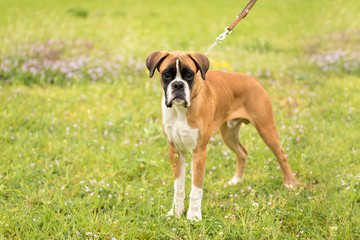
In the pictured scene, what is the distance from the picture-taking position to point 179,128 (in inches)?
152

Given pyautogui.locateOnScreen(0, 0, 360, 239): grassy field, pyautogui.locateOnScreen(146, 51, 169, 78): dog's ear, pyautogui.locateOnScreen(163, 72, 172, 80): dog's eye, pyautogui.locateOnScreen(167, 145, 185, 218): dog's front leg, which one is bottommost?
pyautogui.locateOnScreen(0, 0, 360, 239): grassy field

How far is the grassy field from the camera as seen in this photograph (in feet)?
13.0

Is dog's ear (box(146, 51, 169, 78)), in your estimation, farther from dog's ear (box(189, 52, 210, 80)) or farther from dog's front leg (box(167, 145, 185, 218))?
dog's front leg (box(167, 145, 185, 218))

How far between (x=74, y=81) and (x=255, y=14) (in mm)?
11727

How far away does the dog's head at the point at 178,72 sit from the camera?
357cm

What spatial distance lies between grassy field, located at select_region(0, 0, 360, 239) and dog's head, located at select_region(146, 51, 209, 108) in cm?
117

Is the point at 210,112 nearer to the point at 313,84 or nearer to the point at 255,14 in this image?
the point at 313,84

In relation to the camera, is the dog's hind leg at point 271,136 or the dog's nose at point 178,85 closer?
the dog's nose at point 178,85

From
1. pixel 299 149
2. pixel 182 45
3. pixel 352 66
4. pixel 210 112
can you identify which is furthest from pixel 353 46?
pixel 210 112

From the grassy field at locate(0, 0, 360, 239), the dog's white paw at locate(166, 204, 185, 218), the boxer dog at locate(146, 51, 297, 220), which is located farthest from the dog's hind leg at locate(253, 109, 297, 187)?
the dog's white paw at locate(166, 204, 185, 218)

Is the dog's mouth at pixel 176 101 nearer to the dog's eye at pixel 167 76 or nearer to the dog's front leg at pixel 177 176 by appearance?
the dog's eye at pixel 167 76

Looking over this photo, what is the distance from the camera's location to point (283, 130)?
610 cm

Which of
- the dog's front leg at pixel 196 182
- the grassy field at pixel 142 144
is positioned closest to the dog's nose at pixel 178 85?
the dog's front leg at pixel 196 182

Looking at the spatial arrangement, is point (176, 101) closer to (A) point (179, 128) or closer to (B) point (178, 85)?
(B) point (178, 85)
